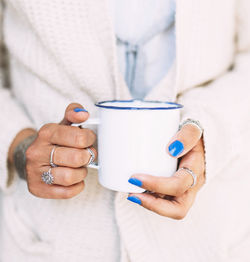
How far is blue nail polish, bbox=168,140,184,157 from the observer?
486 millimetres

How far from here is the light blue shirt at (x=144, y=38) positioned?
69 centimetres

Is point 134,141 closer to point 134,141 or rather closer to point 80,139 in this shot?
point 134,141

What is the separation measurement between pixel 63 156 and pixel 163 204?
0.20m

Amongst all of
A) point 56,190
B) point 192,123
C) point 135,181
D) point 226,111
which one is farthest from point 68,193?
point 226,111

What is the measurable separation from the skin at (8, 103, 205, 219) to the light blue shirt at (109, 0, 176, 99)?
9.0 inches

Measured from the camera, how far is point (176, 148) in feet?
1.60

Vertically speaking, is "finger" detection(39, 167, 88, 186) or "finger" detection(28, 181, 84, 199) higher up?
"finger" detection(39, 167, 88, 186)

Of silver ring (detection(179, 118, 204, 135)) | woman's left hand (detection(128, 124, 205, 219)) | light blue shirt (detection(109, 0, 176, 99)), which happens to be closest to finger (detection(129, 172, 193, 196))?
woman's left hand (detection(128, 124, 205, 219))

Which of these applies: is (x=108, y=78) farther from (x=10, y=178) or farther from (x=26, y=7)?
(x=10, y=178)

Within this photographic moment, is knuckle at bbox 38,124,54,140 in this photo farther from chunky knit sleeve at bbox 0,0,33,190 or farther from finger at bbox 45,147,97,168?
chunky knit sleeve at bbox 0,0,33,190

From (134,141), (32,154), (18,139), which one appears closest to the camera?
(134,141)

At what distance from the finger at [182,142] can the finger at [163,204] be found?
9 centimetres

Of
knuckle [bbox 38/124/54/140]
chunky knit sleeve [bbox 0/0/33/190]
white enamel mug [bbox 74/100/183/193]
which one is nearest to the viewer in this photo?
white enamel mug [bbox 74/100/183/193]

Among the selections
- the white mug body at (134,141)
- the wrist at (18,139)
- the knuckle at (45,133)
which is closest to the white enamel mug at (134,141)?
the white mug body at (134,141)
